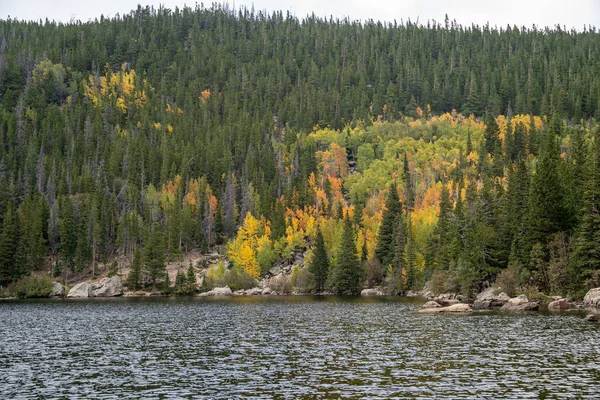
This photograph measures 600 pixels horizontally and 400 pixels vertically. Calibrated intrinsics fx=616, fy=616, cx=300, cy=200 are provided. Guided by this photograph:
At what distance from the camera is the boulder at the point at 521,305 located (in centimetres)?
7075

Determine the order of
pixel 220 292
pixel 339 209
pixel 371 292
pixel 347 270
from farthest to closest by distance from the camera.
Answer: pixel 339 209
pixel 220 292
pixel 347 270
pixel 371 292

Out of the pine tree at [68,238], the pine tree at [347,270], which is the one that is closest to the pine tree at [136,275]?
the pine tree at [68,238]

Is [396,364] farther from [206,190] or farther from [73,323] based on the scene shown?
[206,190]

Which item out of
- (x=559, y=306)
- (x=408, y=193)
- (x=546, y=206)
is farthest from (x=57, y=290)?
(x=559, y=306)

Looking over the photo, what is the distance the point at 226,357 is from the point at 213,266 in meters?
105

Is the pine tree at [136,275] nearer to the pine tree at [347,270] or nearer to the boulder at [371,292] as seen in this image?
the pine tree at [347,270]

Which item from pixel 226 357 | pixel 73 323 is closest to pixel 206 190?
pixel 73 323

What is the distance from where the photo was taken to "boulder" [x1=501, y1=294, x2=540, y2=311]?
70750mm

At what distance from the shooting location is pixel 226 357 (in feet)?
135

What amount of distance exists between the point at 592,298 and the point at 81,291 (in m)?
98.7

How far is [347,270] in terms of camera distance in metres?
127

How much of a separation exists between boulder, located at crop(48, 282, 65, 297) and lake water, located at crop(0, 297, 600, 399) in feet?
212

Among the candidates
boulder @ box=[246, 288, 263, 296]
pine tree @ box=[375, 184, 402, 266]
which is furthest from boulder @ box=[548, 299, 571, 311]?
boulder @ box=[246, 288, 263, 296]

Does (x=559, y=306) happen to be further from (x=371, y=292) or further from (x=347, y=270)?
(x=347, y=270)
